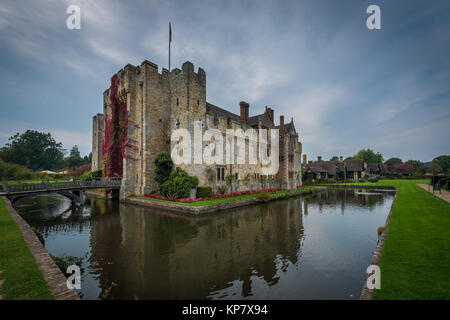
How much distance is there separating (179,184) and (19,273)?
1575 cm

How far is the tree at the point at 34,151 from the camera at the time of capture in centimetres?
5950

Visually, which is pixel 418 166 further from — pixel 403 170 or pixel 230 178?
pixel 230 178

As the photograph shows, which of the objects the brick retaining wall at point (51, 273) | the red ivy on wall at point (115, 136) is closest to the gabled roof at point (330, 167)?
the red ivy on wall at point (115, 136)

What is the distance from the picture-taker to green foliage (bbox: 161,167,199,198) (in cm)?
2059

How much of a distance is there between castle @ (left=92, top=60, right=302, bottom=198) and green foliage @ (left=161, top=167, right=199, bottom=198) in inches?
40.7

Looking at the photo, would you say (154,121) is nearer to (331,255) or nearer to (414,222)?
(331,255)

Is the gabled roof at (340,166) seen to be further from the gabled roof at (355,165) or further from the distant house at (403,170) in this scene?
the distant house at (403,170)

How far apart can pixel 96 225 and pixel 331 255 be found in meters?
15.2

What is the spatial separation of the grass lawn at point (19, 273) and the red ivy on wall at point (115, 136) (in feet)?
69.7

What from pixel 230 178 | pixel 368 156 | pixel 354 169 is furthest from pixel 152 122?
pixel 368 156

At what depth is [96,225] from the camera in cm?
1375

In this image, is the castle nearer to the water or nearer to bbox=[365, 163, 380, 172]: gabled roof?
the water
